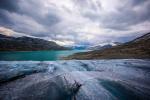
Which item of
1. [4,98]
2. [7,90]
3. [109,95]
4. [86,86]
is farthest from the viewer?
[86,86]

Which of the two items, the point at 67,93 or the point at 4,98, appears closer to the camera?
the point at 4,98

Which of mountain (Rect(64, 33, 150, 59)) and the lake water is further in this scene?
the lake water

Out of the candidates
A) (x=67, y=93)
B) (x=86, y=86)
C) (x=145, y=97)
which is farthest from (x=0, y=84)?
(x=145, y=97)

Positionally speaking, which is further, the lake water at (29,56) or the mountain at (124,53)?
the lake water at (29,56)

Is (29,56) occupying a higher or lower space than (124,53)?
lower

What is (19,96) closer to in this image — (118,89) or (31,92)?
(31,92)

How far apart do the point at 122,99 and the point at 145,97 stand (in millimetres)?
1437

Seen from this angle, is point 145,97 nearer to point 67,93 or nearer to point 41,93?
point 67,93

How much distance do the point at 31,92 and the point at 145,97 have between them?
7318mm

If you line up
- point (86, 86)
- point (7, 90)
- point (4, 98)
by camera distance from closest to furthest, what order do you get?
point (4, 98), point (7, 90), point (86, 86)

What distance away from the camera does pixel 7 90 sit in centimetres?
657

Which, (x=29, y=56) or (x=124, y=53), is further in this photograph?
(x=29, y=56)

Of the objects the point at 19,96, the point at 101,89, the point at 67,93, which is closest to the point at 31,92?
the point at 19,96

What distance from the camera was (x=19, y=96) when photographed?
588 centimetres
